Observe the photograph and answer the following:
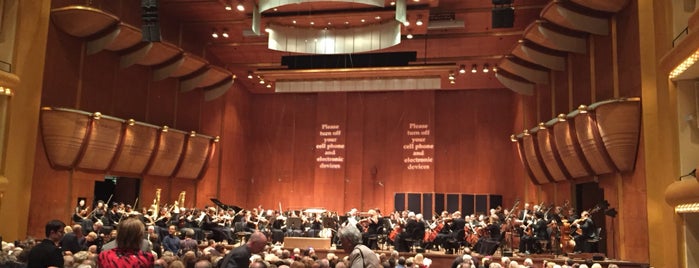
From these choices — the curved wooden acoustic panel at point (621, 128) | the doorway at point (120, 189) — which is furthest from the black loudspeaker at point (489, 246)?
the doorway at point (120, 189)

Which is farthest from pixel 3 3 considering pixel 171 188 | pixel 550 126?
pixel 550 126

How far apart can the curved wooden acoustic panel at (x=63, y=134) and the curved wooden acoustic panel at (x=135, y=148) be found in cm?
155

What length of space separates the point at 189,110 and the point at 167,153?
256 centimetres

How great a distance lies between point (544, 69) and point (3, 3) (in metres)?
14.4

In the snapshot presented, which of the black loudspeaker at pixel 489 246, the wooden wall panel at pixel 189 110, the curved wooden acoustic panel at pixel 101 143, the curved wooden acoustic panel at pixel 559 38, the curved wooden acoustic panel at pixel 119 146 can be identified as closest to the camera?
the black loudspeaker at pixel 489 246

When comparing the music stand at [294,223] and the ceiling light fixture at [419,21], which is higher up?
the ceiling light fixture at [419,21]

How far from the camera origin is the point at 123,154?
16.8 meters

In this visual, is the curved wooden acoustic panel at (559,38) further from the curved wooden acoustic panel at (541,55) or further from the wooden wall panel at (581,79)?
the curved wooden acoustic panel at (541,55)

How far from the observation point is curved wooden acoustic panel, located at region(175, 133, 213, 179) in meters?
19.5

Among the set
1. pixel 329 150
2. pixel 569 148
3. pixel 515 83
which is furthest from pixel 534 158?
pixel 329 150

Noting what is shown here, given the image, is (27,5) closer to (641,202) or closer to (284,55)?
(284,55)

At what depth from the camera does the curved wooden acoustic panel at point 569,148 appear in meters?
14.6

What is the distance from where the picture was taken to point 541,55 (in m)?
16.4

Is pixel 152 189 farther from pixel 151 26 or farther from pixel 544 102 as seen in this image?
pixel 544 102
